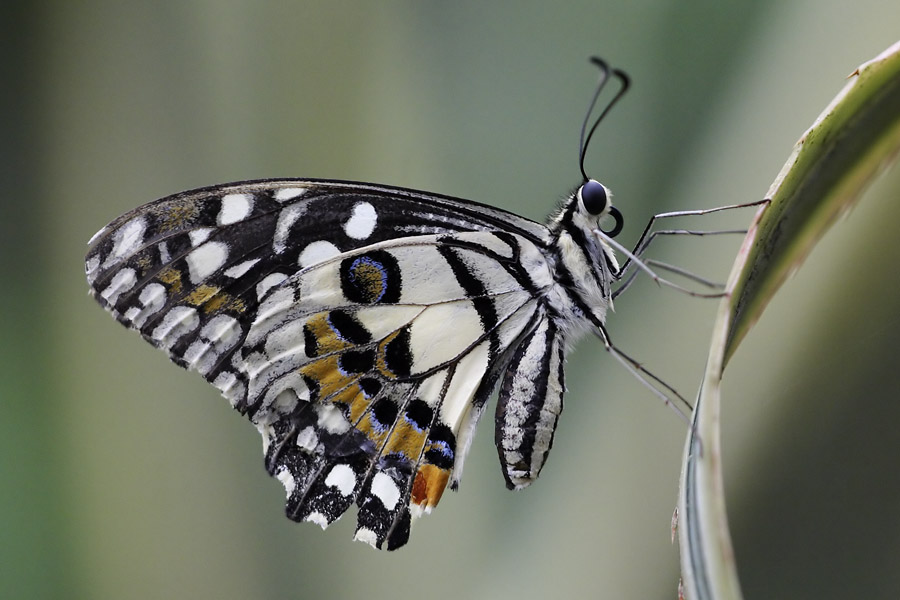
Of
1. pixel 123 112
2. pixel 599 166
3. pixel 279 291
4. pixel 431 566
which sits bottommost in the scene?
pixel 431 566

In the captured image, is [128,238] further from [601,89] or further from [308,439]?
[601,89]

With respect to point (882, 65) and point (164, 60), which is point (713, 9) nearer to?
point (882, 65)

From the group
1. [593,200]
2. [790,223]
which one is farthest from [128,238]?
[790,223]

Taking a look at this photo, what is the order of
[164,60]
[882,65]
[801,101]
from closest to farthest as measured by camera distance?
[882,65] → [801,101] → [164,60]

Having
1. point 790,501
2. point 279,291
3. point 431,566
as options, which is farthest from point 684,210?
point 431,566

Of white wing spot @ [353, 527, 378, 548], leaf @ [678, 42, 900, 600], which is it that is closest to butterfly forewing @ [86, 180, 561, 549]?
white wing spot @ [353, 527, 378, 548]

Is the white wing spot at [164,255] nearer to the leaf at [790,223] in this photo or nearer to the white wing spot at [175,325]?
the white wing spot at [175,325]

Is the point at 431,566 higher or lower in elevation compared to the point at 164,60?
lower

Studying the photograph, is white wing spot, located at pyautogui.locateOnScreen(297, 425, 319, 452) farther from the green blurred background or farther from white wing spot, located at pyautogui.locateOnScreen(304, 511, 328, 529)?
the green blurred background
